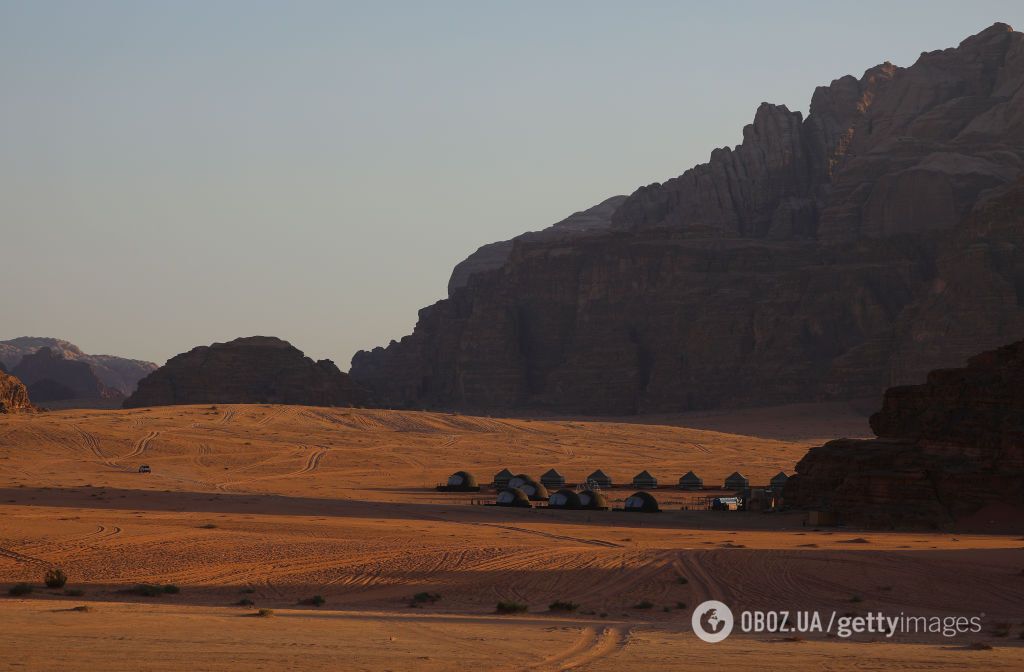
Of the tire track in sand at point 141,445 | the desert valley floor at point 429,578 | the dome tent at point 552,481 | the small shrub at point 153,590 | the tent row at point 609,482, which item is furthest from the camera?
the tire track in sand at point 141,445

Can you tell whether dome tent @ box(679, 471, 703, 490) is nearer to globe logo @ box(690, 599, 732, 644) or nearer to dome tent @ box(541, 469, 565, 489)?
dome tent @ box(541, 469, 565, 489)

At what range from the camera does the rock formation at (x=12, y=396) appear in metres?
112

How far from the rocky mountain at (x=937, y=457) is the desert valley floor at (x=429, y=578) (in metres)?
1.60

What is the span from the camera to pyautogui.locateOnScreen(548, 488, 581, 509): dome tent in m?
61.3

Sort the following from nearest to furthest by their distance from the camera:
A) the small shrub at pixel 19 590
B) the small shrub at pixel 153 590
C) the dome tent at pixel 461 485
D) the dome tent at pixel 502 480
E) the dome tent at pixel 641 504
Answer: the small shrub at pixel 19 590
the small shrub at pixel 153 590
the dome tent at pixel 641 504
the dome tent at pixel 461 485
the dome tent at pixel 502 480

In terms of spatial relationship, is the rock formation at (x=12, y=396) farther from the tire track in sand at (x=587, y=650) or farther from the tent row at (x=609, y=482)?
the tire track in sand at (x=587, y=650)

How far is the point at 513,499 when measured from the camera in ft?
205

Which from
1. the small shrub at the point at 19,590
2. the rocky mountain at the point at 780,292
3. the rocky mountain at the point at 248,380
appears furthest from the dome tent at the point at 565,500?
the rocky mountain at the point at 780,292

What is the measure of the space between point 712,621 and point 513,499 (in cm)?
3629

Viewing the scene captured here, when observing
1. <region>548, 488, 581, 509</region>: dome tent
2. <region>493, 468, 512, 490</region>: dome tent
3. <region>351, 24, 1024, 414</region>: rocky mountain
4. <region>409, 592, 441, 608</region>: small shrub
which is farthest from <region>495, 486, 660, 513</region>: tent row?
<region>351, 24, 1024, 414</region>: rocky mountain

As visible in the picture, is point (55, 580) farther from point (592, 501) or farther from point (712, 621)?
point (592, 501)

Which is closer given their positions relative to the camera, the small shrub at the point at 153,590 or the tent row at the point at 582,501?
the small shrub at the point at 153,590

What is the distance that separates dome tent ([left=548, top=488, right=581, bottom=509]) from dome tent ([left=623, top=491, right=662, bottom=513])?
219 centimetres

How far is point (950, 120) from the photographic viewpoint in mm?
192125
